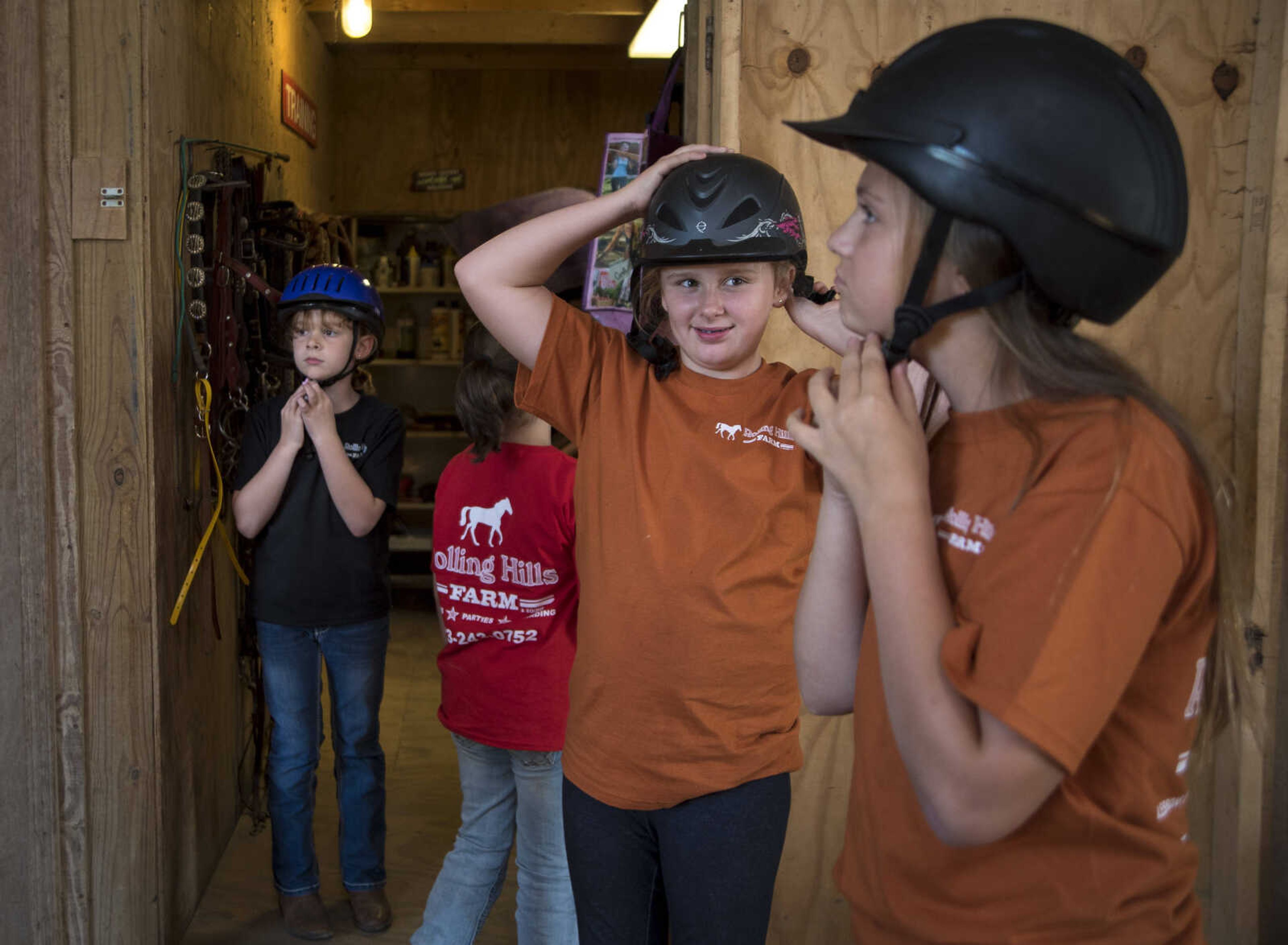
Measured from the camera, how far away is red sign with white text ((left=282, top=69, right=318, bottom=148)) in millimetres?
4578

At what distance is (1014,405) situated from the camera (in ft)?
3.23

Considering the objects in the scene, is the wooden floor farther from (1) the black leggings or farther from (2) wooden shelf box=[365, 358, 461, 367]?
(2) wooden shelf box=[365, 358, 461, 367]

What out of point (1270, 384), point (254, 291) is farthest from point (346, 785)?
point (1270, 384)

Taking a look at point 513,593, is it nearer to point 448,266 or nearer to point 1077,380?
point 1077,380

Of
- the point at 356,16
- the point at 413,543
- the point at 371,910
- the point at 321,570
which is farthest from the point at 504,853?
the point at 413,543

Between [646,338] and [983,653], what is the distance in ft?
3.18

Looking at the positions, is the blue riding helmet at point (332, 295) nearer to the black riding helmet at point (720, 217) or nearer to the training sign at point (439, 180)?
the black riding helmet at point (720, 217)

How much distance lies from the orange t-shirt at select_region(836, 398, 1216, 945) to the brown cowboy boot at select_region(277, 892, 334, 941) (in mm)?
2104

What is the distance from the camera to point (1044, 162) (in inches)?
36.3

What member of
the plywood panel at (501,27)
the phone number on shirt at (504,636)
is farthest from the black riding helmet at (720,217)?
the plywood panel at (501,27)

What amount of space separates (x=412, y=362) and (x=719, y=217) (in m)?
5.18

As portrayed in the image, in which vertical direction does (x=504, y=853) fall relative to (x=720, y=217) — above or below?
below

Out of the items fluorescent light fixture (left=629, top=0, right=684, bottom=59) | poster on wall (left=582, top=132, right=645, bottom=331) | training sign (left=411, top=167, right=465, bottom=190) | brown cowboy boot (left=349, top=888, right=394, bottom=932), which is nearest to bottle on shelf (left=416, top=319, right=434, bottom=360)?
training sign (left=411, top=167, right=465, bottom=190)

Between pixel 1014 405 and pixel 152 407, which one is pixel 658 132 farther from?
pixel 1014 405
